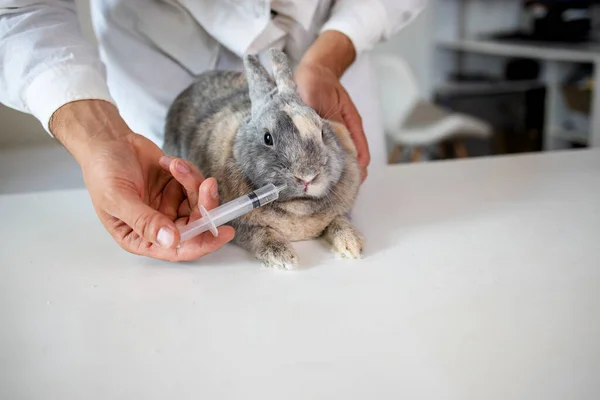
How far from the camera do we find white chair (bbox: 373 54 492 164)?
10.6ft

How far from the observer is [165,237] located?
80 centimetres

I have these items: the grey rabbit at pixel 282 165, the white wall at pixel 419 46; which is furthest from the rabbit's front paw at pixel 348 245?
the white wall at pixel 419 46

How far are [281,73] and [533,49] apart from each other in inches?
108

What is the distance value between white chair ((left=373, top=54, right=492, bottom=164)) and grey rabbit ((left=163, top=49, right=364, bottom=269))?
225 cm

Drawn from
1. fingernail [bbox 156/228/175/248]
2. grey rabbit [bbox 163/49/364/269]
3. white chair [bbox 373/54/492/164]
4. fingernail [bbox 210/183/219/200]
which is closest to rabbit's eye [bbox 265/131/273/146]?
grey rabbit [bbox 163/49/364/269]

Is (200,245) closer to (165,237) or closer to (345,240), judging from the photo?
(165,237)

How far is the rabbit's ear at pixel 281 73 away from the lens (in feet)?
3.12

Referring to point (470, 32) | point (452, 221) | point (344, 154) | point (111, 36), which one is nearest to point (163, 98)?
point (111, 36)

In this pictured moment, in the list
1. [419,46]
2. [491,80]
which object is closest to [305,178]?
[491,80]

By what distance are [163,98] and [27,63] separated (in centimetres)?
39

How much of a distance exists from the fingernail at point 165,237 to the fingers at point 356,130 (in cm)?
42

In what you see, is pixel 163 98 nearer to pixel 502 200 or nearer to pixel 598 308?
pixel 502 200

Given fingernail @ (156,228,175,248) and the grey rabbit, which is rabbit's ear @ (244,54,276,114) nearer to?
the grey rabbit

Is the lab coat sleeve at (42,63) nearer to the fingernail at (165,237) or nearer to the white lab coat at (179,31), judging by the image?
the white lab coat at (179,31)
